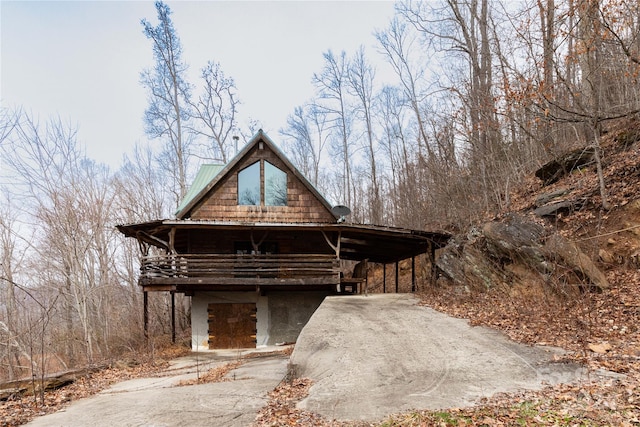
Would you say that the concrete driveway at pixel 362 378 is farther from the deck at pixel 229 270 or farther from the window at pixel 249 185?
the window at pixel 249 185

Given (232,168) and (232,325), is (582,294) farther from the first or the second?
(232,168)

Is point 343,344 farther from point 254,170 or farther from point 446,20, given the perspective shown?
point 446,20

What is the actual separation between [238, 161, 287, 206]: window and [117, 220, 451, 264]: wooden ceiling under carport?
1287mm

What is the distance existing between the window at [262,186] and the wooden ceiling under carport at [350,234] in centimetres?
129

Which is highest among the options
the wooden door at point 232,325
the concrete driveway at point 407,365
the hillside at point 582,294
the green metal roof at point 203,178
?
the green metal roof at point 203,178

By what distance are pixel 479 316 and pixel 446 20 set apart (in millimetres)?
18156

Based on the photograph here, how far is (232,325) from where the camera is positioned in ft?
53.3

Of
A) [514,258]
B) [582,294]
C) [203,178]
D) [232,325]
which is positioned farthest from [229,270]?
[582,294]

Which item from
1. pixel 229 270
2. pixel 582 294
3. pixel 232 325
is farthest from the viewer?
pixel 232 325

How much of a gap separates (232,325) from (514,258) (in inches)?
423

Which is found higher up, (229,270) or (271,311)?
(229,270)

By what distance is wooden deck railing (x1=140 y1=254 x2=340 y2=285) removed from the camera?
46.6 ft

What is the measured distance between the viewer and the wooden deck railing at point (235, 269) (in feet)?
46.6

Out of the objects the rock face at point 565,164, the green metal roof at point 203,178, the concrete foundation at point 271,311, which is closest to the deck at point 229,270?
the concrete foundation at point 271,311
